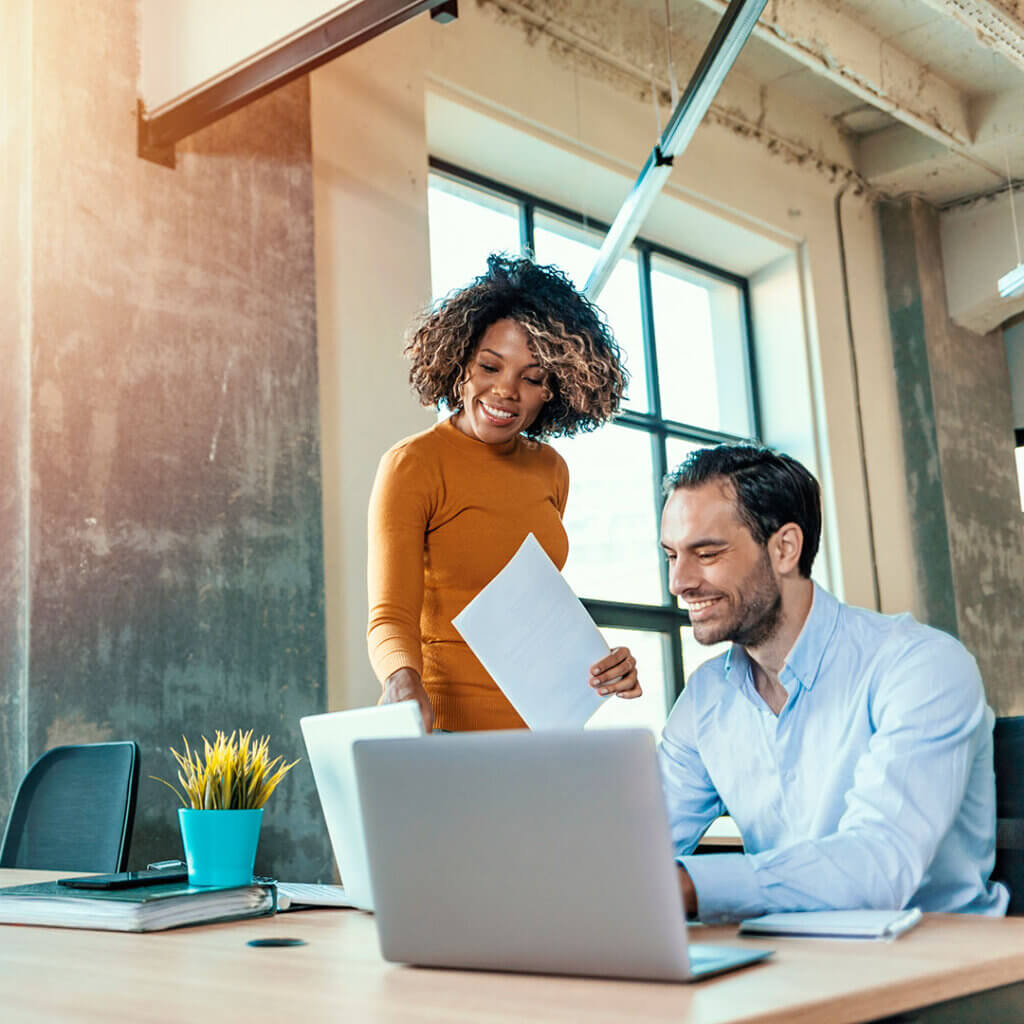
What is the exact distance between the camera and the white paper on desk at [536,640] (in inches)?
72.9

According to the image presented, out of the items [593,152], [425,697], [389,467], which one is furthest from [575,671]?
[593,152]

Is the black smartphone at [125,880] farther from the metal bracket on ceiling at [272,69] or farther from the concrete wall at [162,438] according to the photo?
the metal bracket on ceiling at [272,69]

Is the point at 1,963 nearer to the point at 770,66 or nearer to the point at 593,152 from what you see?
the point at 593,152

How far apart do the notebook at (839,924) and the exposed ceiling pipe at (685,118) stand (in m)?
2.94

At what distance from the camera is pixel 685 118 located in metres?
4.20

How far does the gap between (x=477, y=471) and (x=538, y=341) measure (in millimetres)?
256

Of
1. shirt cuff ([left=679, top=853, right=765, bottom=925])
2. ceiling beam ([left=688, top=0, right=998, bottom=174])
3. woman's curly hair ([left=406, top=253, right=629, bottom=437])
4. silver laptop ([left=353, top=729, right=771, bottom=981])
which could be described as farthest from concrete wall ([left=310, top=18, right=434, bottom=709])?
silver laptop ([left=353, top=729, right=771, bottom=981])

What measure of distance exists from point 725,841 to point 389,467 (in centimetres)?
81

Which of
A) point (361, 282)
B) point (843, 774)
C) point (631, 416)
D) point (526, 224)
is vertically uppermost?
point (526, 224)

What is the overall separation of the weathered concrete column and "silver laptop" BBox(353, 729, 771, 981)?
600cm

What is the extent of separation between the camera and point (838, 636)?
1514 mm

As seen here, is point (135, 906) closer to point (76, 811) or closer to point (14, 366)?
point (76, 811)

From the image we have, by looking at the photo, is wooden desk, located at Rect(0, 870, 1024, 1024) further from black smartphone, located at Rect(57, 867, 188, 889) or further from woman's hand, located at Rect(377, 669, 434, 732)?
woman's hand, located at Rect(377, 669, 434, 732)

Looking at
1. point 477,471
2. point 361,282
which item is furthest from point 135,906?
point 361,282
